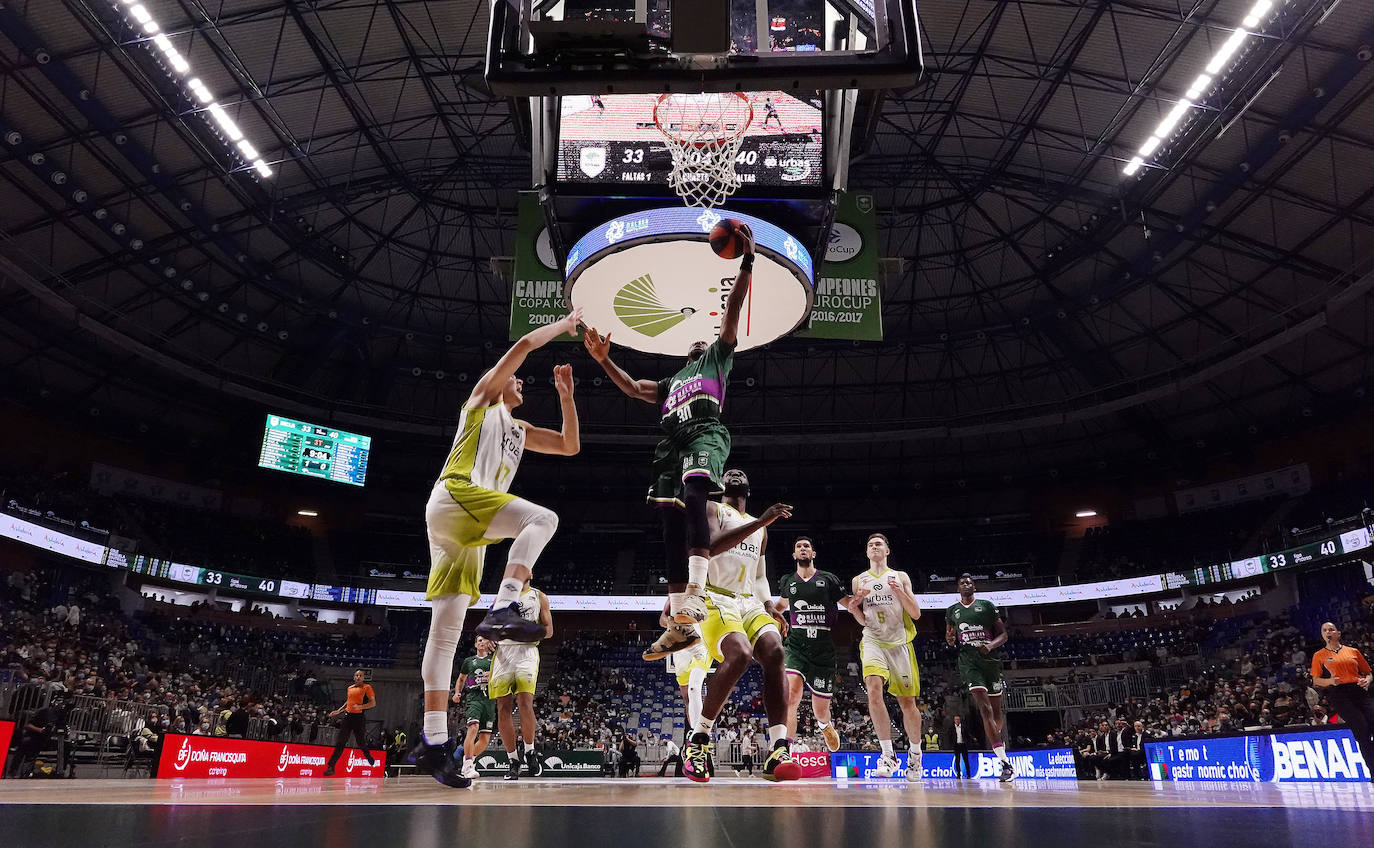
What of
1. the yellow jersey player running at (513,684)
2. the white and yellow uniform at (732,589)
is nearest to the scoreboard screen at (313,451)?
the yellow jersey player running at (513,684)

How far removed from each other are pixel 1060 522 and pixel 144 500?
34.7m

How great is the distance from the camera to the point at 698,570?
218 inches

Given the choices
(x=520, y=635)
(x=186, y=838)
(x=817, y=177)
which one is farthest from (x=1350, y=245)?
(x=186, y=838)

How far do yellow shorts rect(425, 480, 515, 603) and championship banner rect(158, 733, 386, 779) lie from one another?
11.4 metres

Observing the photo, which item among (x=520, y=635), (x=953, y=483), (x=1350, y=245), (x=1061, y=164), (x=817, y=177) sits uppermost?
(x=1061, y=164)

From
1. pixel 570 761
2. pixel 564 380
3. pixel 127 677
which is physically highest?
pixel 564 380

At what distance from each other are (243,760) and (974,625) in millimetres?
12554

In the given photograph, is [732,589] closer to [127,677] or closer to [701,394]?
[701,394]

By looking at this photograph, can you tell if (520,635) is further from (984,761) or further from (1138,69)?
(1138,69)

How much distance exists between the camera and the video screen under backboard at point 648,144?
9461mm

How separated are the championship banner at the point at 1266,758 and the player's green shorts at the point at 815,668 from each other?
5.45 meters

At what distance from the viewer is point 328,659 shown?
97.3 ft

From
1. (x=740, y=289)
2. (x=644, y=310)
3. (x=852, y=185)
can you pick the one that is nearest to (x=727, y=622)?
(x=740, y=289)

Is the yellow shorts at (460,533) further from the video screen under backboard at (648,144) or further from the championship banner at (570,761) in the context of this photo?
the championship banner at (570,761)
